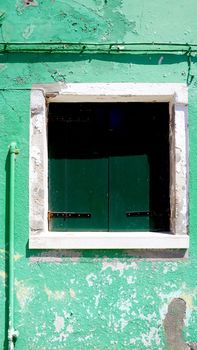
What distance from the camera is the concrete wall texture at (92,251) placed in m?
5.37

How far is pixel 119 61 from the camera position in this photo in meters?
5.44

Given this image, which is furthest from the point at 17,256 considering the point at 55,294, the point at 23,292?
the point at 55,294

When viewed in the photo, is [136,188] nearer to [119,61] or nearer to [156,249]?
[156,249]

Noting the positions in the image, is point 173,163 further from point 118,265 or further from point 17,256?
point 17,256

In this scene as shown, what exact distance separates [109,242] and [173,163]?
854mm

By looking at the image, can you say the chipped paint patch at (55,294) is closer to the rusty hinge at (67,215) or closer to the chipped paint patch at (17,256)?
the chipped paint patch at (17,256)

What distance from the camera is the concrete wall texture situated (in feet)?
17.6

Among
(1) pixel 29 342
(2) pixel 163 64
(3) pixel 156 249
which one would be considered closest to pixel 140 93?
(2) pixel 163 64

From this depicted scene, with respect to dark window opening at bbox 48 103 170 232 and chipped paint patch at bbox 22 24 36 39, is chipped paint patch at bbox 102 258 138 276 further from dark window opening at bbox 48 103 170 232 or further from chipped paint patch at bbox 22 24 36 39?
chipped paint patch at bbox 22 24 36 39

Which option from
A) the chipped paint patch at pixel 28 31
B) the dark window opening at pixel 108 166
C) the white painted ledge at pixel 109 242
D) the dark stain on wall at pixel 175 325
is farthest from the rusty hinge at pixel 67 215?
the chipped paint patch at pixel 28 31

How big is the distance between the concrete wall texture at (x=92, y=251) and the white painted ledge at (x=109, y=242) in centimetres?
8

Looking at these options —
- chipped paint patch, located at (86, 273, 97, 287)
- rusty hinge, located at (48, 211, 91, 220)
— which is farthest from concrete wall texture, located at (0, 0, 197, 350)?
rusty hinge, located at (48, 211, 91, 220)

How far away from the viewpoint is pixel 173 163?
17.9 feet

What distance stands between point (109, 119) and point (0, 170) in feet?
3.46
